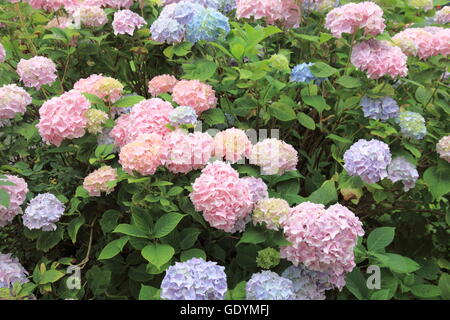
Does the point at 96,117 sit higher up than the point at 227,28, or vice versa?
the point at 227,28

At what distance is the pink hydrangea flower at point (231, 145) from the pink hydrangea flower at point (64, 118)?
54 centimetres

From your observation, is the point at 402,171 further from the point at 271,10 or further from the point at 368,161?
the point at 271,10

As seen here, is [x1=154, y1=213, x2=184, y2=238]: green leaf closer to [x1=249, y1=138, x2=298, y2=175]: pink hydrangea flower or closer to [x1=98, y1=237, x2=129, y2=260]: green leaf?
[x1=98, y1=237, x2=129, y2=260]: green leaf

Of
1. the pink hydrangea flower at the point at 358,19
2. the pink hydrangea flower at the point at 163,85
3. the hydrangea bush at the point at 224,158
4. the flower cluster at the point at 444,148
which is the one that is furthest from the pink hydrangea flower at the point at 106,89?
the flower cluster at the point at 444,148

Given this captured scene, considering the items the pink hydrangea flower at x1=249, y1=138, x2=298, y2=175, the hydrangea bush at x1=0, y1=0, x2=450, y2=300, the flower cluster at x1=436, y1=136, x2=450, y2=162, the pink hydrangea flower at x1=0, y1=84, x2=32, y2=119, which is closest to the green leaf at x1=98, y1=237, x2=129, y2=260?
the hydrangea bush at x1=0, y1=0, x2=450, y2=300

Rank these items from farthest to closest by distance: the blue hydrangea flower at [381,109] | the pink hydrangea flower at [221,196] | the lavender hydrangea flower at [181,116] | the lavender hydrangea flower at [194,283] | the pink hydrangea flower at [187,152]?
the blue hydrangea flower at [381,109], the lavender hydrangea flower at [181,116], the pink hydrangea flower at [187,152], the pink hydrangea flower at [221,196], the lavender hydrangea flower at [194,283]

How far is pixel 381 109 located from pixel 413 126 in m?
0.15

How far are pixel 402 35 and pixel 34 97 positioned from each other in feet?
5.69

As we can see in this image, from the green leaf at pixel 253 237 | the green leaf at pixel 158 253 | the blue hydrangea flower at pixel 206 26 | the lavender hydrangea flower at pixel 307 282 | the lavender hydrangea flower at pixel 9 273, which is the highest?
the blue hydrangea flower at pixel 206 26

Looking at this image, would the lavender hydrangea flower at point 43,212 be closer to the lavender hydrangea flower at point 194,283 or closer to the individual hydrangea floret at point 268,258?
the lavender hydrangea flower at point 194,283

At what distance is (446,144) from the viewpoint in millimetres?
1961

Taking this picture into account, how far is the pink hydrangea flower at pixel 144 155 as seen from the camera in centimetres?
174
